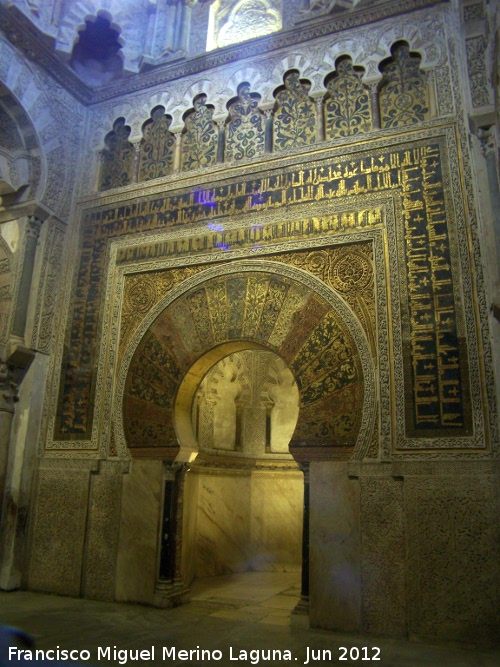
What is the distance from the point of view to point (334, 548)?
14.0ft

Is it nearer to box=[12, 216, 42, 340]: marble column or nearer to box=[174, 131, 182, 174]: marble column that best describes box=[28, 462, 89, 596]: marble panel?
box=[12, 216, 42, 340]: marble column

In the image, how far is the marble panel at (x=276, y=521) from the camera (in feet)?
23.6

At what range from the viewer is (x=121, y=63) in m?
6.83

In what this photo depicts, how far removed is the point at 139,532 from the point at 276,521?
9.08 feet

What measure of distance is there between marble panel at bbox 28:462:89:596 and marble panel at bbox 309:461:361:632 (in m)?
2.19

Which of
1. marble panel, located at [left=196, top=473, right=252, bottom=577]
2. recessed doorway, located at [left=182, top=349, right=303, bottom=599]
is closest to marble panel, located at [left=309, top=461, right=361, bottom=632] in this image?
recessed doorway, located at [left=182, top=349, right=303, bottom=599]

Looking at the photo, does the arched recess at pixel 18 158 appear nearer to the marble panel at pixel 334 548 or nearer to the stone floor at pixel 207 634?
the stone floor at pixel 207 634

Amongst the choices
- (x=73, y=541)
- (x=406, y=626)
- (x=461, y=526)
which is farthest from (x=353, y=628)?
(x=73, y=541)

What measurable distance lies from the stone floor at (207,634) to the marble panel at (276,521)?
6.36 feet

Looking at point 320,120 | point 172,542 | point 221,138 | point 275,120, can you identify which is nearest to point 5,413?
point 172,542

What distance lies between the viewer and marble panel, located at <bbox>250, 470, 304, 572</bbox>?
7188 mm

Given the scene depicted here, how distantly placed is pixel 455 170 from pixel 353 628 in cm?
365

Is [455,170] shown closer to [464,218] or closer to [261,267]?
[464,218]

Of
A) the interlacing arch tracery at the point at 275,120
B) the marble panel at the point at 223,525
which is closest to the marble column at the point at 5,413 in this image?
the marble panel at the point at 223,525
